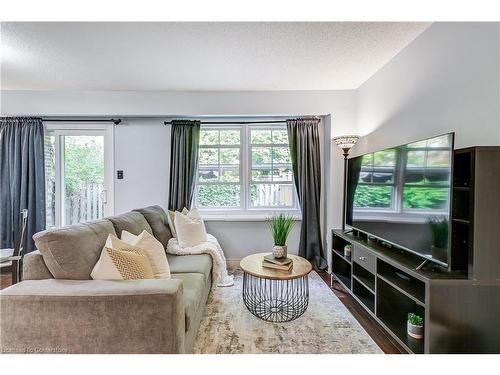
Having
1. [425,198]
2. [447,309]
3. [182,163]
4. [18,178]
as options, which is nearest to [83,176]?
[18,178]

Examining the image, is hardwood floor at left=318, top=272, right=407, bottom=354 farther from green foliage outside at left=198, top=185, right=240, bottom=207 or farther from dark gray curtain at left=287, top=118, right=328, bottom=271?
green foliage outside at left=198, top=185, right=240, bottom=207

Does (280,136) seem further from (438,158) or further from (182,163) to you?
(438,158)

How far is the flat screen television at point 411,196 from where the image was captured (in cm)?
146

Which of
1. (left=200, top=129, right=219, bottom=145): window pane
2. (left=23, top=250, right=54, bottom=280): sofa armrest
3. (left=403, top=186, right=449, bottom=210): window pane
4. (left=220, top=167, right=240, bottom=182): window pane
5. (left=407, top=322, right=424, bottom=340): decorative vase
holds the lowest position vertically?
(left=407, top=322, right=424, bottom=340): decorative vase

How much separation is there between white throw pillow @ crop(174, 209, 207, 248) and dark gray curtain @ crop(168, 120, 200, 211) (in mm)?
610

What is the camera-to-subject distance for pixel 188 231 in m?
2.77

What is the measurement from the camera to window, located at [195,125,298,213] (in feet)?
11.9

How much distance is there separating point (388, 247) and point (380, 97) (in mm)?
1639

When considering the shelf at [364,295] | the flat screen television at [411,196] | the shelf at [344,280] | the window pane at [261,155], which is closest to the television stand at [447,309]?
the flat screen television at [411,196]

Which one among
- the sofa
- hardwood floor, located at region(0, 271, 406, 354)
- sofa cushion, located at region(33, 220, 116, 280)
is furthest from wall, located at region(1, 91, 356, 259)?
the sofa

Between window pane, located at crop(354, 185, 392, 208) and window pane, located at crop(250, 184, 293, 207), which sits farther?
window pane, located at crop(250, 184, 293, 207)

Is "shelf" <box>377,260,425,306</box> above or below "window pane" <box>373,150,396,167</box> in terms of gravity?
below

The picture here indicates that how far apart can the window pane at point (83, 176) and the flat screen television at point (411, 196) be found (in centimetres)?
353

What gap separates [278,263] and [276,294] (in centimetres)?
66
